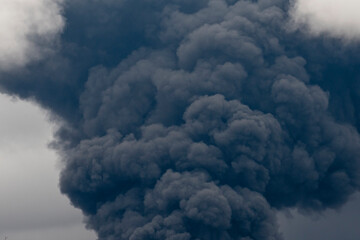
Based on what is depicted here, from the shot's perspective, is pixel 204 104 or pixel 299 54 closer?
pixel 204 104

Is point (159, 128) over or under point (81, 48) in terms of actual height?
under

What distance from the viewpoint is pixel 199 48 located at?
93.1 m

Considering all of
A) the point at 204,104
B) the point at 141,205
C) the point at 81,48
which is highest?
the point at 81,48

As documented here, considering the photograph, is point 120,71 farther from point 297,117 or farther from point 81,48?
point 297,117

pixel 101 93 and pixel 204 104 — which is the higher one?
pixel 101 93

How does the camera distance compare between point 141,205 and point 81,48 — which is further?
point 81,48

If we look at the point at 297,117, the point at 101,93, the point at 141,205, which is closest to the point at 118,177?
the point at 141,205

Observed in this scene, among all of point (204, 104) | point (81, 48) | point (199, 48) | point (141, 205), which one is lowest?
point (141, 205)

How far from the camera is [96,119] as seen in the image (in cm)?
9394

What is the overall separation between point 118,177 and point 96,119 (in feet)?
23.0

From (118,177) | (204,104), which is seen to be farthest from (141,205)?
(204,104)

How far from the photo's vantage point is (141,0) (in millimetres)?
99188

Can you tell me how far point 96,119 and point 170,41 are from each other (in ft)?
35.3

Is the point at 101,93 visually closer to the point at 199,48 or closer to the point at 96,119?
the point at 96,119
